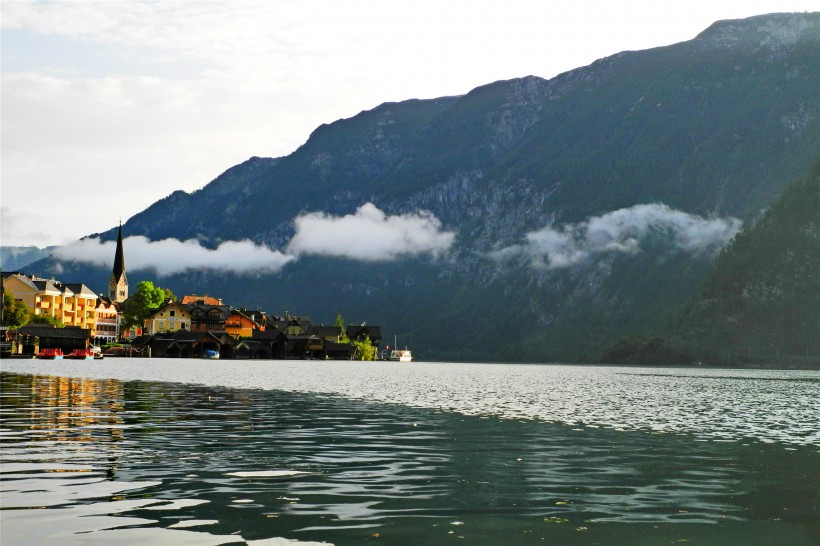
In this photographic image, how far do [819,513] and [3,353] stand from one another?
200 metres

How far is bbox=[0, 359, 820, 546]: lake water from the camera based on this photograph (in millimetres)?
19625

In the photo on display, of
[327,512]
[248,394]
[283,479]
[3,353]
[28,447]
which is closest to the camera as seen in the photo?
[327,512]

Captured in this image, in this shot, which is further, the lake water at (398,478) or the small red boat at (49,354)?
the small red boat at (49,354)

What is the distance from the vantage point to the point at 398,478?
27250 millimetres

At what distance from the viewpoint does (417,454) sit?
111 feet

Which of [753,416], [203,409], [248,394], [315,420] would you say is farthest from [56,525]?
[248,394]

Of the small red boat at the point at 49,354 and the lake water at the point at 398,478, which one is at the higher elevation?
the small red boat at the point at 49,354

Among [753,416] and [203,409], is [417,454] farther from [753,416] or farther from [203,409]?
[753,416]

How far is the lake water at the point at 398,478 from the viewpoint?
1962 cm

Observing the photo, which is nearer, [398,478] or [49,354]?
[398,478]

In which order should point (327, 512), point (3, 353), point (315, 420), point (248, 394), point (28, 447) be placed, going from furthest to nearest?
A: point (3, 353)
point (248, 394)
point (315, 420)
point (28, 447)
point (327, 512)

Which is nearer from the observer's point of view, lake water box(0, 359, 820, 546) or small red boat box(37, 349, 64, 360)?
lake water box(0, 359, 820, 546)

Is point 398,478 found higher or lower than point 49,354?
lower

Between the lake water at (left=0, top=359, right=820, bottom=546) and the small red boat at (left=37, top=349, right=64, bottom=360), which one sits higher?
the small red boat at (left=37, top=349, right=64, bottom=360)
